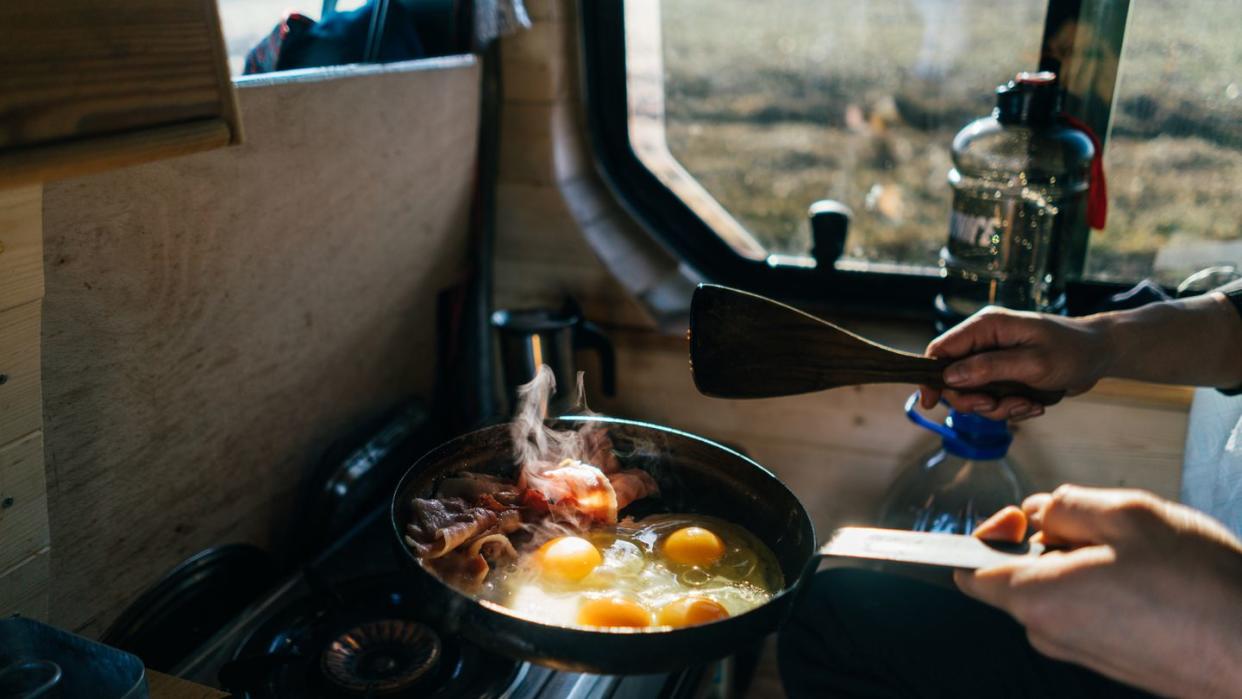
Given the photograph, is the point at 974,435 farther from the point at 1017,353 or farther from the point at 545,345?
the point at 545,345

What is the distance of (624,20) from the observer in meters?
2.37

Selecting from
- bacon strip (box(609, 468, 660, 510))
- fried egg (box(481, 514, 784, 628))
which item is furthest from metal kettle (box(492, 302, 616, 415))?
fried egg (box(481, 514, 784, 628))

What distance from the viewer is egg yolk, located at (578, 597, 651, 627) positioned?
1.21 metres

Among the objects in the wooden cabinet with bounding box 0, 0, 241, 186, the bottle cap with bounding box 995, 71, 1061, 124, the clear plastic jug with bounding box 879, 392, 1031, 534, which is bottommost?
the clear plastic jug with bounding box 879, 392, 1031, 534

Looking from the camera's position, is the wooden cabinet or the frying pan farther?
the frying pan

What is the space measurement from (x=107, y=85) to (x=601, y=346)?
1.51 meters

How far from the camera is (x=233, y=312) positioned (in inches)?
64.1

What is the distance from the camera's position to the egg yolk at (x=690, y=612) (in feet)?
4.04

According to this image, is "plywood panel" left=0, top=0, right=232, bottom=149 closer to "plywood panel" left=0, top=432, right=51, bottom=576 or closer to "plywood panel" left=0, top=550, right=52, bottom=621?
"plywood panel" left=0, top=432, right=51, bottom=576

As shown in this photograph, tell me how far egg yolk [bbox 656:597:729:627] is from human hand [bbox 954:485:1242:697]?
0.35 metres

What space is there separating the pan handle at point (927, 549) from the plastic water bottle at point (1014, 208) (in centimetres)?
103

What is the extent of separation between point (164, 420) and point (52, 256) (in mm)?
375

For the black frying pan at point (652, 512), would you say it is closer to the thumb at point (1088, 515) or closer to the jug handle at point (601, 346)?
the thumb at point (1088, 515)

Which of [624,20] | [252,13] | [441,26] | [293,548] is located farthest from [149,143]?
[624,20]
